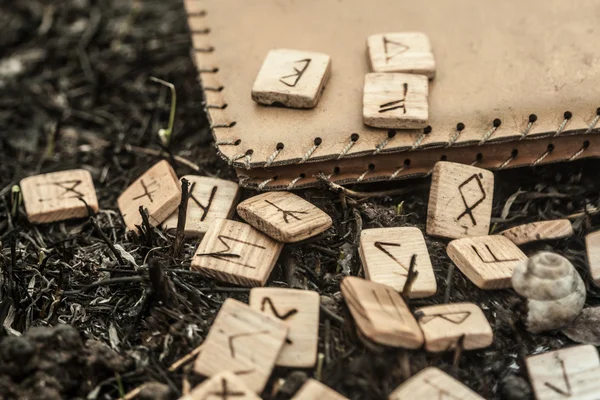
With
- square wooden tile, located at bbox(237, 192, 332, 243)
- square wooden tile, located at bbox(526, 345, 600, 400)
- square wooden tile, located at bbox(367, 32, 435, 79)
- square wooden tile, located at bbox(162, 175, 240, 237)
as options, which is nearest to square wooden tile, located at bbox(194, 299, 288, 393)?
square wooden tile, located at bbox(237, 192, 332, 243)

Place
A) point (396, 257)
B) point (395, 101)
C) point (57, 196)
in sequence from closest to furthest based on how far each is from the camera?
point (396, 257) → point (395, 101) → point (57, 196)

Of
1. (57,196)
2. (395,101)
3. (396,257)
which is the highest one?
(395,101)

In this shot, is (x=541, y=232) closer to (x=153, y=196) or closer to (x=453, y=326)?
(x=453, y=326)

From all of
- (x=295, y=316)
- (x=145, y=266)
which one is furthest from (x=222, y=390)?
(x=145, y=266)

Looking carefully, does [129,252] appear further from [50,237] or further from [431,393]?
[431,393]

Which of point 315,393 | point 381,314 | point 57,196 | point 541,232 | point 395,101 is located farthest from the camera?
point 57,196

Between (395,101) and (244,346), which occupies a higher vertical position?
(395,101)

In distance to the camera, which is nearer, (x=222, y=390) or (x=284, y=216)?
(x=222, y=390)

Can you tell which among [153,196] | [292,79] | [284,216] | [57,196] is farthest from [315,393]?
[57,196]

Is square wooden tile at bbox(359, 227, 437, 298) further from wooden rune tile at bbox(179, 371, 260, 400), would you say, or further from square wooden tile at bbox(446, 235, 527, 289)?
wooden rune tile at bbox(179, 371, 260, 400)
